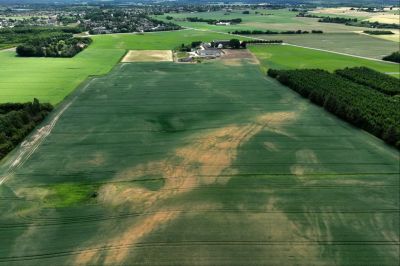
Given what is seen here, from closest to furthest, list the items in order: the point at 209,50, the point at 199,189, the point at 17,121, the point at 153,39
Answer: the point at 199,189 < the point at 17,121 < the point at 209,50 < the point at 153,39

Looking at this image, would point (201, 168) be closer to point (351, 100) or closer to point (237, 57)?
point (351, 100)

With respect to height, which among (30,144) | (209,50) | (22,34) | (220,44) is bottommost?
(30,144)

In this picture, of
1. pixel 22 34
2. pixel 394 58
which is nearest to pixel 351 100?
pixel 394 58

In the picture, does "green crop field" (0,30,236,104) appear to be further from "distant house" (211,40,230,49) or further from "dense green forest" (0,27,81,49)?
"dense green forest" (0,27,81,49)

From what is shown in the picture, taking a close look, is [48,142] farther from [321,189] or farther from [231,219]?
[321,189]

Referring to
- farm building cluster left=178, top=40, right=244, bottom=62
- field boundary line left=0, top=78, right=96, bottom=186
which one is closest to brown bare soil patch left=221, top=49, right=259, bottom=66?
farm building cluster left=178, top=40, right=244, bottom=62

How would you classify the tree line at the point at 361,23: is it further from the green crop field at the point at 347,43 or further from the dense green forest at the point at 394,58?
the dense green forest at the point at 394,58

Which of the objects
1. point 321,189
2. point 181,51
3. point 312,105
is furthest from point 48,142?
point 181,51

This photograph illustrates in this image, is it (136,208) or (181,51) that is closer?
(136,208)
